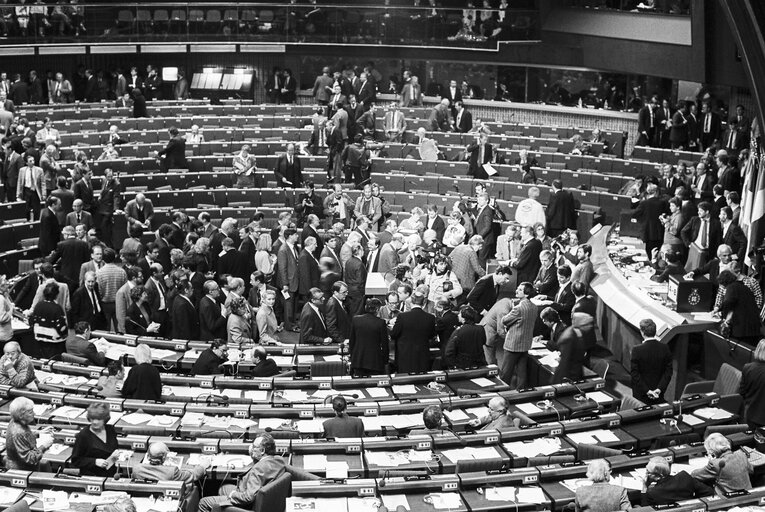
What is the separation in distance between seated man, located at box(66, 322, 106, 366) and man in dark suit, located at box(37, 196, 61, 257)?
18.9 ft

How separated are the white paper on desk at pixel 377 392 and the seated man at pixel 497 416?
1702mm

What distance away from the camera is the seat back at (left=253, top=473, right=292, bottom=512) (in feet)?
33.8

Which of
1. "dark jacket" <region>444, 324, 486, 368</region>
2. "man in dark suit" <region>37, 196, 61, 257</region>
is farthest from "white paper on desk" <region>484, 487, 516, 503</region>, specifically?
"man in dark suit" <region>37, 196, 61, 257</region>

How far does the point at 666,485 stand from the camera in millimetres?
10219

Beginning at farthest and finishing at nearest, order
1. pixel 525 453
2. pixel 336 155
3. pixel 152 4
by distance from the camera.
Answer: pixel 152 4 → pixel 336 155 → pixel 525 453

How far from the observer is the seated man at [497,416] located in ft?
39.5

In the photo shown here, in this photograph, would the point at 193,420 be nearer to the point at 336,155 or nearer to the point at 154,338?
the point at 154,338

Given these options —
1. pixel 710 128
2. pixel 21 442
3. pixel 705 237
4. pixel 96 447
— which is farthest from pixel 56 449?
pixel 710 128

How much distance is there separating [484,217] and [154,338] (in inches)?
312

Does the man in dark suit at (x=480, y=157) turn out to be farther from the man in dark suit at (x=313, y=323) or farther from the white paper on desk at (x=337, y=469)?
the white paper on desk at (x=337, y=469)

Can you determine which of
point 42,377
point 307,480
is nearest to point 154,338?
point 42,377

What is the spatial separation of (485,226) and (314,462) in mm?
10578

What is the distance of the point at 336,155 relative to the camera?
25516mm

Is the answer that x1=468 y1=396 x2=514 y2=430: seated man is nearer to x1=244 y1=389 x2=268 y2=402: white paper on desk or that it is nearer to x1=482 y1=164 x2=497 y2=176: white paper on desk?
x1=244 y1=389 x2=268 y2=402: white paper on desk
